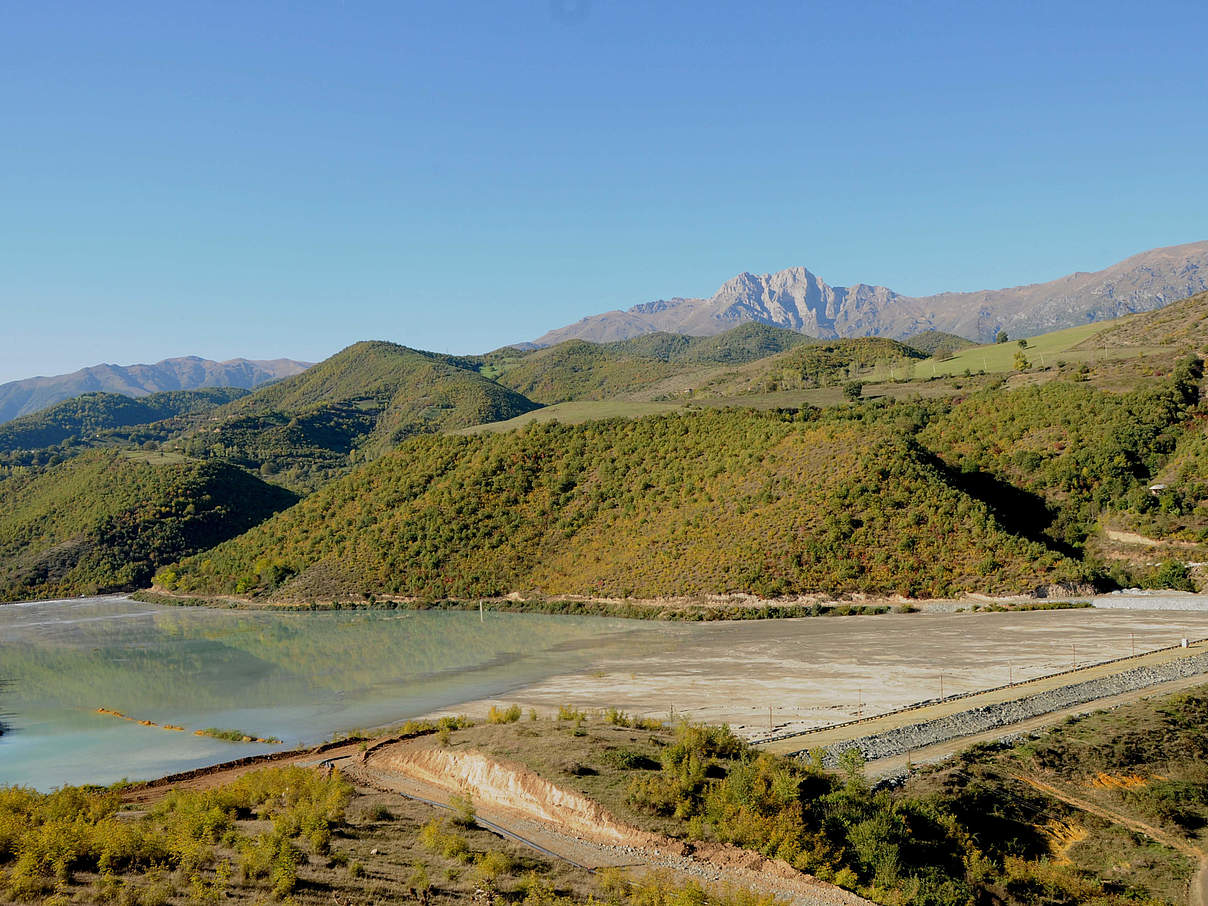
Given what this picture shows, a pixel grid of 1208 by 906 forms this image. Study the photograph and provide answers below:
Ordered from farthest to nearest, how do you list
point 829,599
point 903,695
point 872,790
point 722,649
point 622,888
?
point 829,599
point 722,649
point 903,695
point 872,790
point 622,888

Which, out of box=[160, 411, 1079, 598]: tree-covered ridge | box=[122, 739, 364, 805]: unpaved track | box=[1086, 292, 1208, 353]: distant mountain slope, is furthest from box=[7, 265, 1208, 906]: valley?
box=[1086, 292, 1208, 353]: distant mountain slope

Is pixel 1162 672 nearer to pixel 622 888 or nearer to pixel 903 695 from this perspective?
pixel 903 695

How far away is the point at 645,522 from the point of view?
214 feet

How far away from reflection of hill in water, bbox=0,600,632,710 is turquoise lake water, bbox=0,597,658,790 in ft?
0.42

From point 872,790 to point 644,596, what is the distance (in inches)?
1508

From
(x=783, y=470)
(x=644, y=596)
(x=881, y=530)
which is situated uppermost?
(x=783, y=470)

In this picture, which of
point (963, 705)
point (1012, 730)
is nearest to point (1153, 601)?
point (963, 705)

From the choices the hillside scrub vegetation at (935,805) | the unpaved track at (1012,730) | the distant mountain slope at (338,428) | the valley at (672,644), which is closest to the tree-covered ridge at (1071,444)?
the valley at (672,644)

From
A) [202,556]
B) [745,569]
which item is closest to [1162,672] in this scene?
[745,569]

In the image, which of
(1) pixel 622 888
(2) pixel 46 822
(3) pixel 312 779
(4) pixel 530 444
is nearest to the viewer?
(1) pixel 622 888

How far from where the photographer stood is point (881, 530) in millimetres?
53250

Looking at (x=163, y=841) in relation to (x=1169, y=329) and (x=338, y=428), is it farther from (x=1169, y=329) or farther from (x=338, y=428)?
(x=338, y=428)

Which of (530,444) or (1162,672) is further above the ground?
(530,444)

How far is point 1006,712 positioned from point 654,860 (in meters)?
15.0
